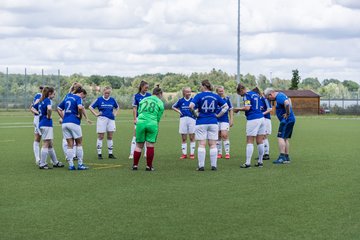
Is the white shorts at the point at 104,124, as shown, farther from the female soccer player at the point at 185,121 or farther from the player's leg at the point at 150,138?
the player's leg at the point at 150,138

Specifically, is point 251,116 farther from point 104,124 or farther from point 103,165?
point 104,124

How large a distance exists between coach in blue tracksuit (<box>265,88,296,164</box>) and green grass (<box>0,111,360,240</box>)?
0.42m

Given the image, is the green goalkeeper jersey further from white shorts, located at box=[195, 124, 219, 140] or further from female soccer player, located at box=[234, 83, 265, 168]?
female soccer player, located at box=[234, 83, 265, 168]

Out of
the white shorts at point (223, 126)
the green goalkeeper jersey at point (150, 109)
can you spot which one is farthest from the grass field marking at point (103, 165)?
the white shorts at point (223, 126)

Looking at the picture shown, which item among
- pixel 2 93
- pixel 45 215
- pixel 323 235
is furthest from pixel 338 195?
pixel 2 93

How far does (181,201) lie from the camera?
10.9 m

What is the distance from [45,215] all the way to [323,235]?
13.4 feet

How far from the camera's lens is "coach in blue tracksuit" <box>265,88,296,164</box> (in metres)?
16.9

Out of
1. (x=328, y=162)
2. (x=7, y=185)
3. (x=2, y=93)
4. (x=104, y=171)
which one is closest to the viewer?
(x=7, y=185)

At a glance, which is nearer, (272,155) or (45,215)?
(45,215)

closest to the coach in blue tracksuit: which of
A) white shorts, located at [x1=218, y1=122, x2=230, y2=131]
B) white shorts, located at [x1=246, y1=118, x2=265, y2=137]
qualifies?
white shorts, located at [x1=246, y1=118, x2=265, y2=137]

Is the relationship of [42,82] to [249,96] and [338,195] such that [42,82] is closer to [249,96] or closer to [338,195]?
[249,96]

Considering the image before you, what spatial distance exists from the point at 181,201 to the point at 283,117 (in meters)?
7.10

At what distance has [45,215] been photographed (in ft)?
31.6
